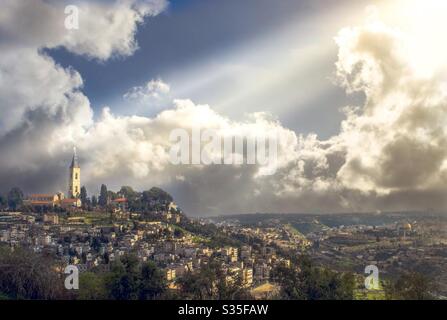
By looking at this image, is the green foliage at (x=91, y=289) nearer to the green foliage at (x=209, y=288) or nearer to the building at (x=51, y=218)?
the green foliage at (x=209, y=288)

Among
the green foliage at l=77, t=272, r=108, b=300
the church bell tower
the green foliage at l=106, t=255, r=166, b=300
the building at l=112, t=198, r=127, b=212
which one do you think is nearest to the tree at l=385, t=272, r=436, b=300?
the green foliage at l=106, t=255, r=166, b=300

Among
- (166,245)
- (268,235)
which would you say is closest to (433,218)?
(268,235)

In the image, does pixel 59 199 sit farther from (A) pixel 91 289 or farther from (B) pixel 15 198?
(A) pixel 91 289

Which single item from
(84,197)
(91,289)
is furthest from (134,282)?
(84,197)
